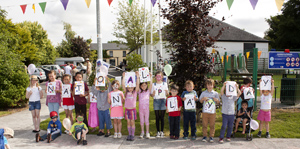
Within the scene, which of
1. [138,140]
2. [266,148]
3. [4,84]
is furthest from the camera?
[4,84]

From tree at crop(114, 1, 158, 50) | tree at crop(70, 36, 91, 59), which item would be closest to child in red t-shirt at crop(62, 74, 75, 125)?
tree at crop(114, 1, 158, 50)

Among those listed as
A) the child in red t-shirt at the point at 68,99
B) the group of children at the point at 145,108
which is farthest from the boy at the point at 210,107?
the child in red t-shirt at the point at 68,99

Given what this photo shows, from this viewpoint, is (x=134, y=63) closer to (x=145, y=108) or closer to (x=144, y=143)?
(x=145, y=108)

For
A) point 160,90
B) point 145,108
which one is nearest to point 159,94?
point 160,90

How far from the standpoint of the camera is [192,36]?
240 inches

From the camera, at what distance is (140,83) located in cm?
573

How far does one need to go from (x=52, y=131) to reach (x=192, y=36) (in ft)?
14.7

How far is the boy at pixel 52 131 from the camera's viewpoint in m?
5.37

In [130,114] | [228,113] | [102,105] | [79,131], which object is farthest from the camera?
[102,105]

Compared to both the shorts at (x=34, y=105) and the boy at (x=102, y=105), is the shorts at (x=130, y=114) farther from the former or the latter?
the shorts at (x=34, y=105)

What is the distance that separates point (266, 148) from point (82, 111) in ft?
15.3

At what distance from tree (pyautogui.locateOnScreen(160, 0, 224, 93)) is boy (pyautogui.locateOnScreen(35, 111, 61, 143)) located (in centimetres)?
341

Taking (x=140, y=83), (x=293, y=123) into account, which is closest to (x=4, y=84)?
(x=140, y=83)

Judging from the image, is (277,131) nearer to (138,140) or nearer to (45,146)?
(138,140)
